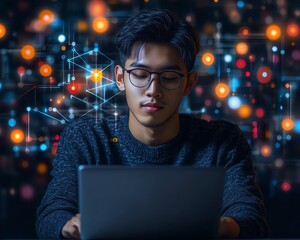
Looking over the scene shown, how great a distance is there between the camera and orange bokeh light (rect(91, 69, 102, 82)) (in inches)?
101

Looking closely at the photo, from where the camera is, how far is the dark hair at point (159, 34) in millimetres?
1964

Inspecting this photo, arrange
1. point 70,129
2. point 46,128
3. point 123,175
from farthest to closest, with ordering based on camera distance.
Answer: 1. point 46,128
2. point 70,129
3. point 123,175

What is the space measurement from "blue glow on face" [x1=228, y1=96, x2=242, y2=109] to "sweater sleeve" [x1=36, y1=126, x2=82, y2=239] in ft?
2.79

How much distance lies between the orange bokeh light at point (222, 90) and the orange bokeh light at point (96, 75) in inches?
19.9

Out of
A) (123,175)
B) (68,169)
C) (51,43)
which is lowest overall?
(68,169)

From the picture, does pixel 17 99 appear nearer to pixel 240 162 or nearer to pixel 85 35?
pixel 85 35

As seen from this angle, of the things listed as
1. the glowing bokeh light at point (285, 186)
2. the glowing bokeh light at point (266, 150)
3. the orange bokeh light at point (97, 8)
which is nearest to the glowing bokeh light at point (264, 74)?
the glowing bokeh light at point (266, 150)

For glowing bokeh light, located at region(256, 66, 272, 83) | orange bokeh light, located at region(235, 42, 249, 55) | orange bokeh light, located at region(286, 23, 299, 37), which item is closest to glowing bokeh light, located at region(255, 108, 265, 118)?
glowing bokeh light, located at region(256, 66, 272, 83)

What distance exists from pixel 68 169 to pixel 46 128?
683 mm

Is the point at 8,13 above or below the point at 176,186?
above

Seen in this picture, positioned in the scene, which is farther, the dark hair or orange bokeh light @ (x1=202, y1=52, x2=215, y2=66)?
orange bokeh light @ (x1=202, y1=52, x2=215, y2=66)

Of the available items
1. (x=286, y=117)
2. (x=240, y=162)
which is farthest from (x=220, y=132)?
(x=286, y=117)

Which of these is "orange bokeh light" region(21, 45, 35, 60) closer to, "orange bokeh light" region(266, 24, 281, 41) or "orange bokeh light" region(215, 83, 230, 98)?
"orange bokeh light" region(215, 83, 230, 98)

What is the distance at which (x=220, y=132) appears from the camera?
2.06 metres
